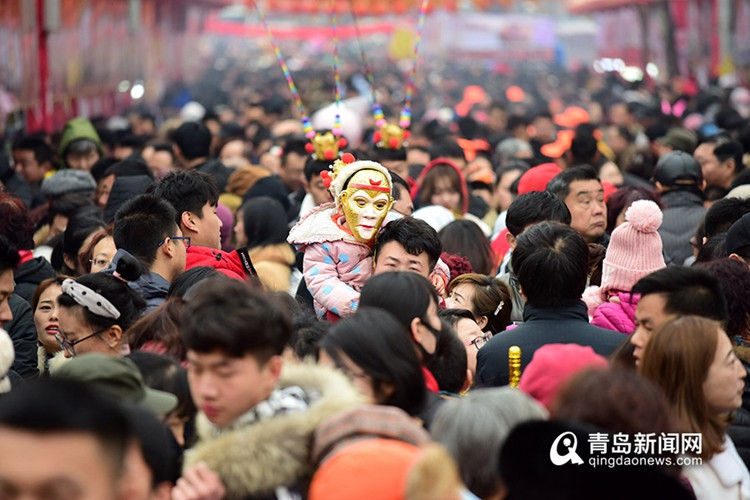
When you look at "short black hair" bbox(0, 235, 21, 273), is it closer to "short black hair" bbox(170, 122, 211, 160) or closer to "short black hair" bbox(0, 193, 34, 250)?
"short black hair" bbox(0, 193, 34, 250)

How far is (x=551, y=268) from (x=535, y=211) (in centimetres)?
147

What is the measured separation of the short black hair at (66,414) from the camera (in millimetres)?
2576

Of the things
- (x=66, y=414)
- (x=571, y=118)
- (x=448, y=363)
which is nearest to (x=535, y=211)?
(x=448, y=363)

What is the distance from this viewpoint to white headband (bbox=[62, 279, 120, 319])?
5.00 m

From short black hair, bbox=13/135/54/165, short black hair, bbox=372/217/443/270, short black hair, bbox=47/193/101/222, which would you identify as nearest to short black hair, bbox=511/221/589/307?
short black hair, bbox=372/217/443/270

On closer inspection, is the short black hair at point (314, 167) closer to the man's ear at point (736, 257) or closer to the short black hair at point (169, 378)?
the man's ear at point (736, 257)

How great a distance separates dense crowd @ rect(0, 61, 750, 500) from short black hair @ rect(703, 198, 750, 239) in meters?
0.01

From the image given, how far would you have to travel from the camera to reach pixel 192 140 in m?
10.3

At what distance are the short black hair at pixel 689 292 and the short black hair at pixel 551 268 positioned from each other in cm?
44

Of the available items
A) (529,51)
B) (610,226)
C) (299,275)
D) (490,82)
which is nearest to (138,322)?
(299,275)

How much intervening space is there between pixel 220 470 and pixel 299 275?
4372 millimetres

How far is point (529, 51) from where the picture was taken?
50.7 m

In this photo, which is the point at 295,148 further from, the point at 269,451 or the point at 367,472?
the point at 367,472

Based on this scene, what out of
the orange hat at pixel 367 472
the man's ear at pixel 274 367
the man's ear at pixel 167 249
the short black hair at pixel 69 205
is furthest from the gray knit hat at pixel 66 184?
the orange hat at pixel 367 472
